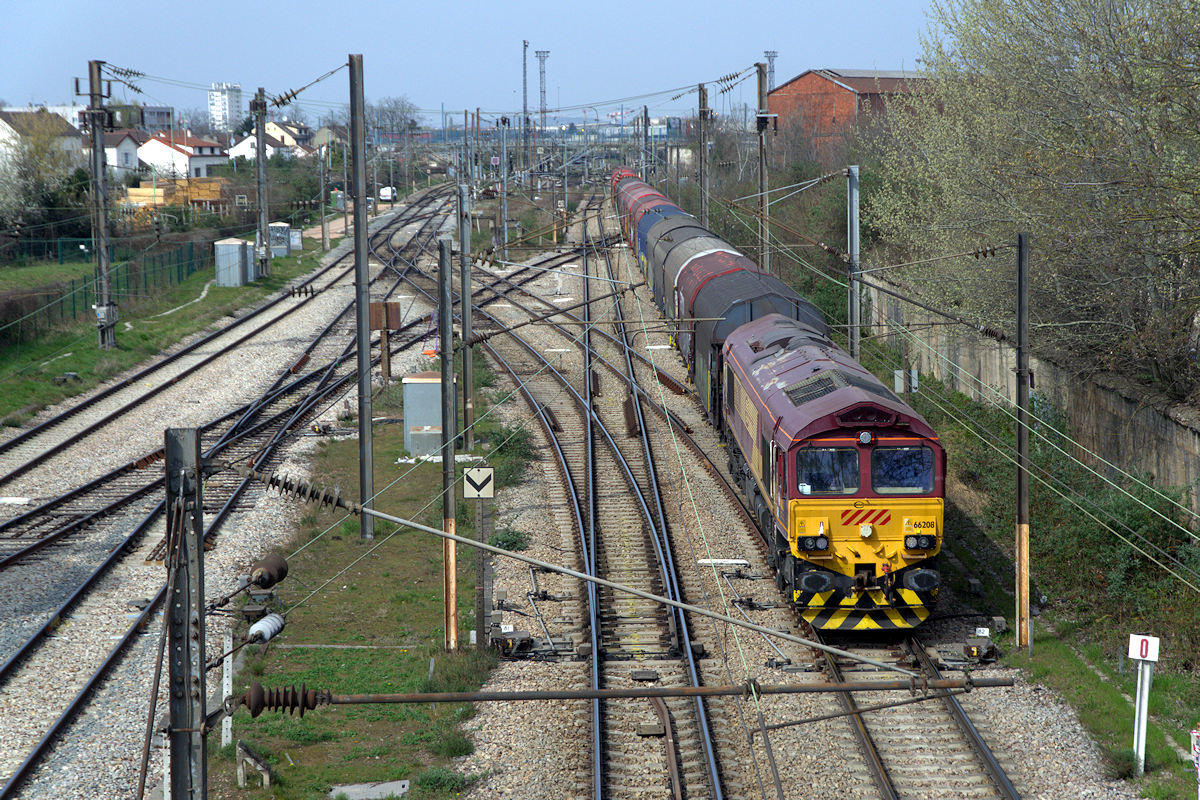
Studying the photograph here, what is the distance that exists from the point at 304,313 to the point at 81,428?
1741 centimetres

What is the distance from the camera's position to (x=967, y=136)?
2375 centimetres

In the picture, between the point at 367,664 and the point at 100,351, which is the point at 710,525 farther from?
the point at 100,351

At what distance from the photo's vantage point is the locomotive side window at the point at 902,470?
45.1 ft

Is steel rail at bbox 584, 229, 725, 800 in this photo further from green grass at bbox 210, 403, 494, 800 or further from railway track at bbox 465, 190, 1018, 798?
green grass at bbox 210, 403, 494, 800

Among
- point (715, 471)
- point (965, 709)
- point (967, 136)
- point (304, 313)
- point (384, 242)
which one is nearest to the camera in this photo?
point (965, 709)

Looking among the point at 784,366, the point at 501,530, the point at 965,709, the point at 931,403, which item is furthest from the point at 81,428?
the point at 965,709

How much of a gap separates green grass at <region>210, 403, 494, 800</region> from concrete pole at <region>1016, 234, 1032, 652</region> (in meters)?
6.92

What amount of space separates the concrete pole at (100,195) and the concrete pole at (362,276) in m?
18.3

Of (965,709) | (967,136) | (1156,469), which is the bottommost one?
(965,709)

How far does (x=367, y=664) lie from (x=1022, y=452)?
8911 mm

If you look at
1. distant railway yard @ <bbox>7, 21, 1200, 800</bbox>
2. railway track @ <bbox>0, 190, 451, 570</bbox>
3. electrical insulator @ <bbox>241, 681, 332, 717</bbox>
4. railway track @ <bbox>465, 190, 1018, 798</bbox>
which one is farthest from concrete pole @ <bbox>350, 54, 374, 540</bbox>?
electrical insulator @ <bbox>241, 681, 332, 717</bbox>

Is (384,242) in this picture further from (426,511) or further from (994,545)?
(994,545)

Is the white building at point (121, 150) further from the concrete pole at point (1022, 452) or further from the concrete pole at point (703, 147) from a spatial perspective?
the concrete pole at point (1022, 452)

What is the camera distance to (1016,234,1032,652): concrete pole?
47.0ft
